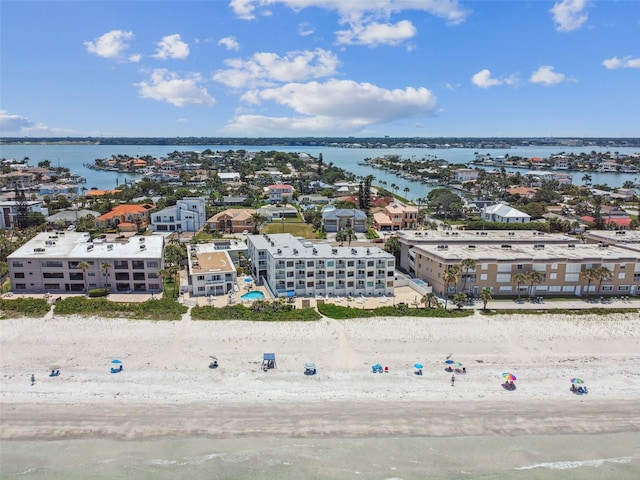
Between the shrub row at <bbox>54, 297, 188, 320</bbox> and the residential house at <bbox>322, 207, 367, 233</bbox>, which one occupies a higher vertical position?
the residential house at <bbox>322, 207, 367, 233</bbox>

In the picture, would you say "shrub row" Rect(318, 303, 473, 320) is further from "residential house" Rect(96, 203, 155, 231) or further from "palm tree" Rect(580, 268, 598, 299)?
"residential house" Rect(96, 203, 155, 231)

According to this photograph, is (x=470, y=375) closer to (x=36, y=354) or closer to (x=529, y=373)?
(x=529, y=373)

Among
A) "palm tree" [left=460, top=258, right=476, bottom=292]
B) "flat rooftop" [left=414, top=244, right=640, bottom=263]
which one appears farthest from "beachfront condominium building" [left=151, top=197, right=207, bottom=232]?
"palm tree" [left=460, top=258, right=476, bottom=292]

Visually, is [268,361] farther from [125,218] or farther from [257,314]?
[125,218]

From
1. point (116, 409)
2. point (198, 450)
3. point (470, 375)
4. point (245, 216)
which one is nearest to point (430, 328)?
point (470, 375)

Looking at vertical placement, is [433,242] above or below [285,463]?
above

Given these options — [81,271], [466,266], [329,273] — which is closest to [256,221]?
[329,273]
